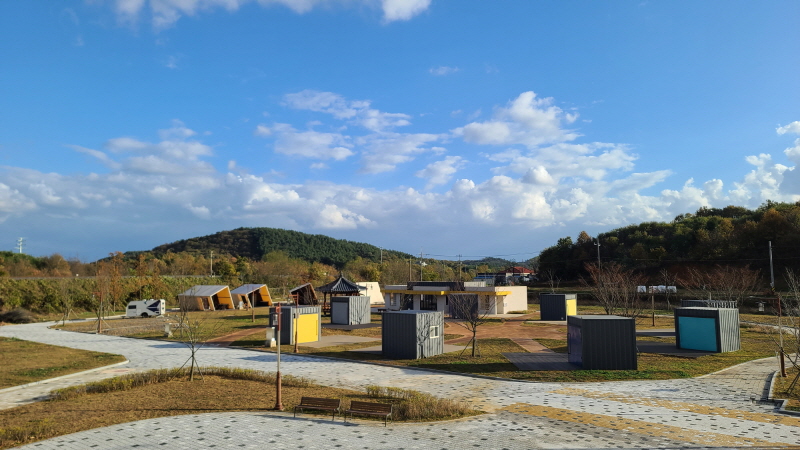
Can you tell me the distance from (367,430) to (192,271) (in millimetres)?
88207

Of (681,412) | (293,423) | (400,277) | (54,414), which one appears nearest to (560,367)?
(681,412)

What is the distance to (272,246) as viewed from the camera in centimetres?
13288

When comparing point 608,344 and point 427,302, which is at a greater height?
point 427,302

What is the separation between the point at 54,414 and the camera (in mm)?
13203

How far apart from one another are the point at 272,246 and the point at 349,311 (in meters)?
99.7

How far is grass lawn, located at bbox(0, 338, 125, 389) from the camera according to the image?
19312 mm

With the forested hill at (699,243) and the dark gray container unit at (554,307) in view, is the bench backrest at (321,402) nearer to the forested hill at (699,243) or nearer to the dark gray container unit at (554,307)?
the dark gray container unit at (554,307)

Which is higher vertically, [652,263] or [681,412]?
[652,263]

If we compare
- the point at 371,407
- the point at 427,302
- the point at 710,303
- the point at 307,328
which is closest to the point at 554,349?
the point at 307,328

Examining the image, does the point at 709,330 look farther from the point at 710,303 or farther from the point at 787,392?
the point at 787,392

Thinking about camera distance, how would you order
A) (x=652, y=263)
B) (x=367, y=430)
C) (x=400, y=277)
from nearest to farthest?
(x=367, y=430) < (x=652, y=263) < (x=400, y=277)

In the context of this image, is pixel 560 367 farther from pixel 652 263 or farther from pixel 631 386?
pixel 652 263

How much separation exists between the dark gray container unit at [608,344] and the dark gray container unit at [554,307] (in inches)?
878

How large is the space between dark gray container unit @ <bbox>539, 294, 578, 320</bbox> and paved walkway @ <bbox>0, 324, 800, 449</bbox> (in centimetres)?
2346
